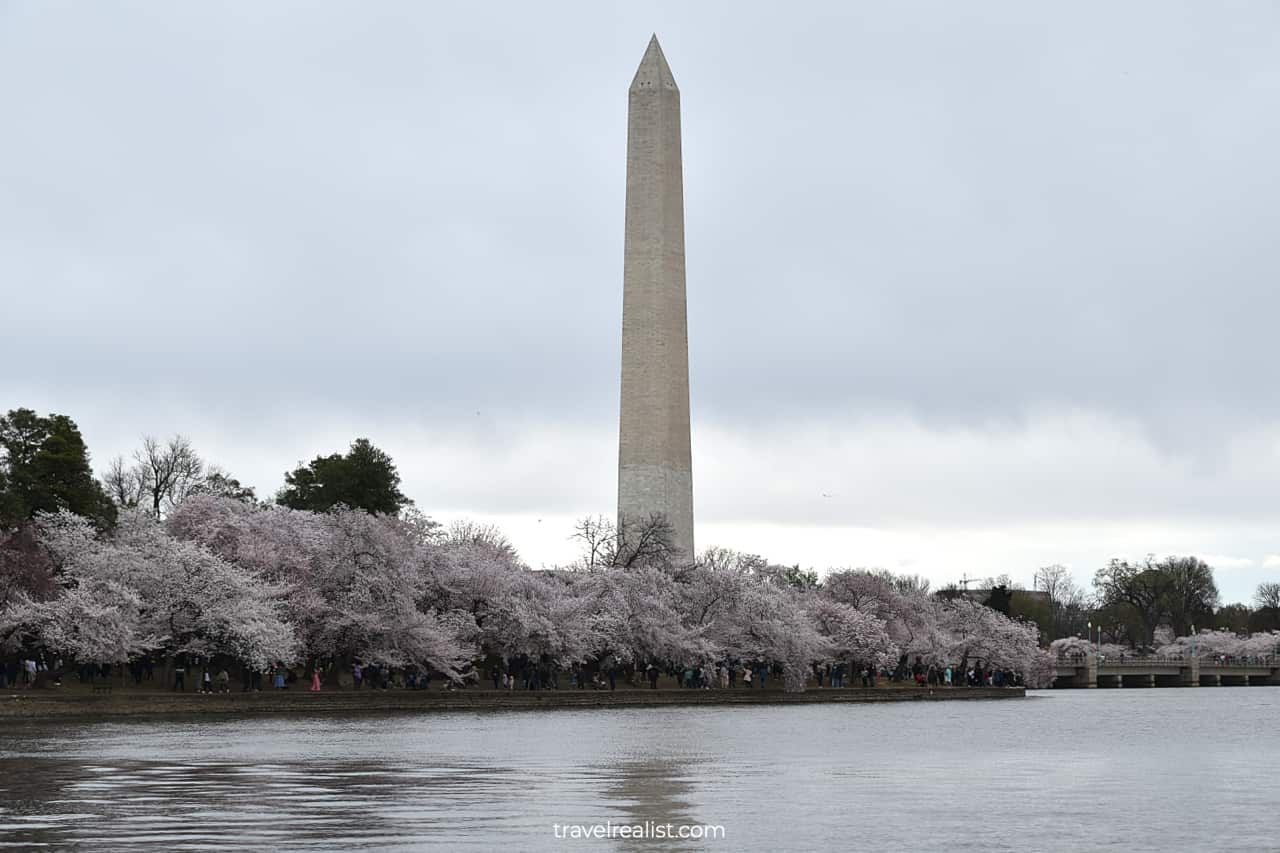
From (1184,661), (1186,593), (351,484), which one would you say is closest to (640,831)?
(351,484)

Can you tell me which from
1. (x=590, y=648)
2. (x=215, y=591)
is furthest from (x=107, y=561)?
(x=590, y=648)

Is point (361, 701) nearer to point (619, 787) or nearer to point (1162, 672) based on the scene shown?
point (619, 787)

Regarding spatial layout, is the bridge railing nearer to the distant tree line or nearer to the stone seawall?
the distant tree line

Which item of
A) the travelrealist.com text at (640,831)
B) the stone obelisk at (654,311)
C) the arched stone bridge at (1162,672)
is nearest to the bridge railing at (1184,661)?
the arched stone bridge at (1162,672)

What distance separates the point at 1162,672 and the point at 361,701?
9313cm

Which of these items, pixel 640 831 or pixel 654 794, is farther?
pixel 654 794

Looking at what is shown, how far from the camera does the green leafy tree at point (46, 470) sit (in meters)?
69.2

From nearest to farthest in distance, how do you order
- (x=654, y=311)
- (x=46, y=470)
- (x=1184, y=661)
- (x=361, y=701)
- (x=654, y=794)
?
(x=654, y=794)
(x=361, y=701)
(x=46, y=470)
(x=654, y=311)
(x=1184, y=661)

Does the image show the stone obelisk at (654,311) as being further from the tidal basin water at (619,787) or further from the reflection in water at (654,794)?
the reflection in water at (654,794)

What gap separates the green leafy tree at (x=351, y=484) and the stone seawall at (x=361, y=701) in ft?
106

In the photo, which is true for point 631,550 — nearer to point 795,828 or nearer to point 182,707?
point 182,707

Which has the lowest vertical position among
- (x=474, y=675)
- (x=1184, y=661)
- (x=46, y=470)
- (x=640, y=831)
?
(x=640, y=831)

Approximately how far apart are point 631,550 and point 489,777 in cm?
5197

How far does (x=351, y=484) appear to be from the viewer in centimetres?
9575
